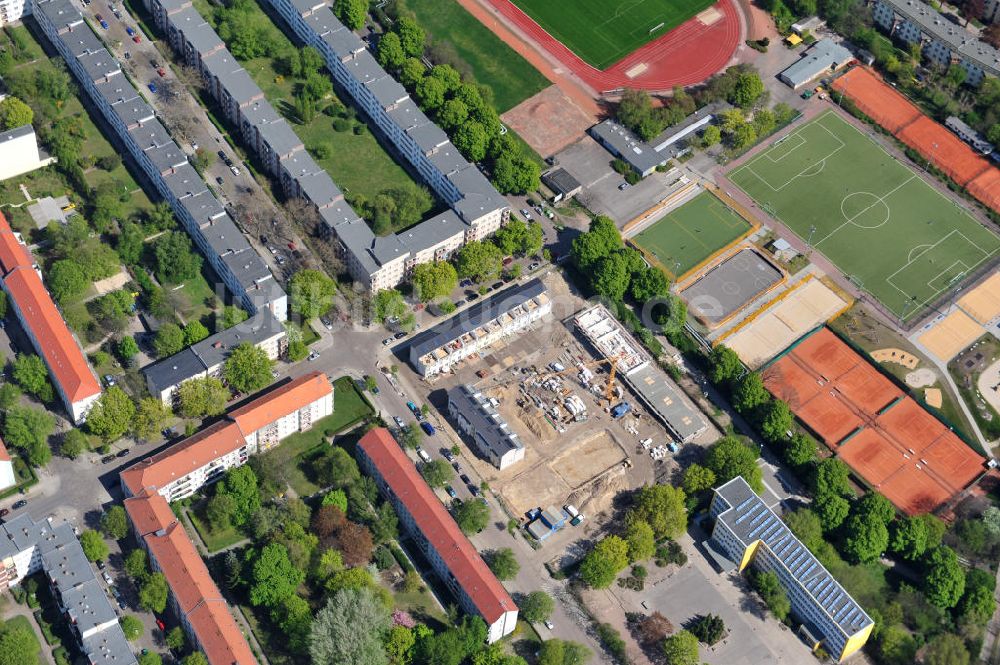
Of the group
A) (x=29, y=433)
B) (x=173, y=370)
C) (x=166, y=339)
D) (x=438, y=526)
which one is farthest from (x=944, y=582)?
(x=29, y=433)

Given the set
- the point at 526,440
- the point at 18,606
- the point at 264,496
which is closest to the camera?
the point at 18,606

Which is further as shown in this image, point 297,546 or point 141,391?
point 141,391

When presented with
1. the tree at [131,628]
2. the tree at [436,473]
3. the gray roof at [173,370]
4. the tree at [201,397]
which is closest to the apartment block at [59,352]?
the gray roof at [173,370]

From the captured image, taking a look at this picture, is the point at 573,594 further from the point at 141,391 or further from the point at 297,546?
the point at 141,391

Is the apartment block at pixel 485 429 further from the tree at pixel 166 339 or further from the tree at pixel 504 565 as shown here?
the tree at pixel 166 339

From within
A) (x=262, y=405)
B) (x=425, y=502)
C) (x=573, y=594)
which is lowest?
(x=573, y=594)

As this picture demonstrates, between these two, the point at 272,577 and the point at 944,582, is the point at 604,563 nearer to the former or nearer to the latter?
the point at 272,577

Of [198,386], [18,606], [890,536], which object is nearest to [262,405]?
[198,386]
